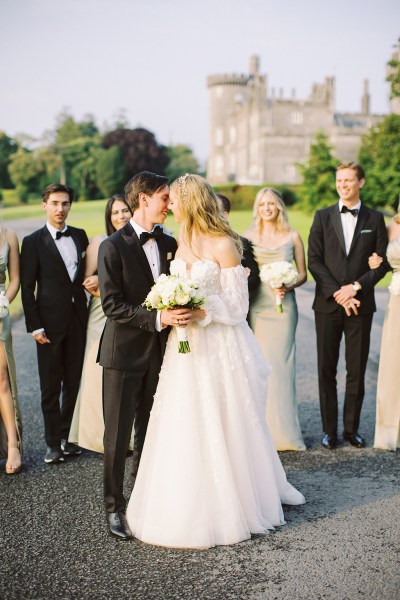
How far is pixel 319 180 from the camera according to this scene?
150 feet

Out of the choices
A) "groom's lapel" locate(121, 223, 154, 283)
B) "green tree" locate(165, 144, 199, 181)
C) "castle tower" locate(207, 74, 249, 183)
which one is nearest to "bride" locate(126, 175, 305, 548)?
"groom's lapel" locate(121, 223, 154, 283)

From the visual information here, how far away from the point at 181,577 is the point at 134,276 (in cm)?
205

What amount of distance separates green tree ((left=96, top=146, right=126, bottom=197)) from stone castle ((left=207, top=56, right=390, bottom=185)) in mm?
22998

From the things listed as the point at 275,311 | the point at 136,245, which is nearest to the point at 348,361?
the point at 275,311

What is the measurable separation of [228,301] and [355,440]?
113 inches

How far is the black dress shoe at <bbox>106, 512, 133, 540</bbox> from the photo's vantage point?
4430 millimetres

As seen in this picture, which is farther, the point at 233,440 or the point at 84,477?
the point at 84,477

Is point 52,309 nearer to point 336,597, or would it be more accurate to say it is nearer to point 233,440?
point 233,440

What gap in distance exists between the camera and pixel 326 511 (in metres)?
4.90

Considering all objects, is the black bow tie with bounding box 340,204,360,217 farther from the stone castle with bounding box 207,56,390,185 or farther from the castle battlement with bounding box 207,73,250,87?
the castle battlement with bounding box 207,73,250,87

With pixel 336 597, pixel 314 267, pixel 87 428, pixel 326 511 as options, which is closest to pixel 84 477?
pixel 87 428

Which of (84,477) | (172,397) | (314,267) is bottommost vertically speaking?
(84,477)

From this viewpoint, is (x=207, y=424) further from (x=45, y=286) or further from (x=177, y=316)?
(x=45, y=286)

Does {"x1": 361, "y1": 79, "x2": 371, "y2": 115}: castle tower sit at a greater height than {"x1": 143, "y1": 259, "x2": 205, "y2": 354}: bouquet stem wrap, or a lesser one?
greater
